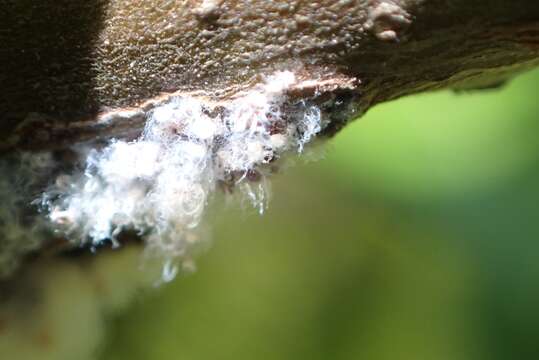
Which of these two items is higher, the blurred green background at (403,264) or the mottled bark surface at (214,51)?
the mottled bark surface at (214,51)

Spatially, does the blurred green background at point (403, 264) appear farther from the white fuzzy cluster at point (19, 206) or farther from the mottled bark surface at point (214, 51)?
the mottled bark surface at point (214, 51)

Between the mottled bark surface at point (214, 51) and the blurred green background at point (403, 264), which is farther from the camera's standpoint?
the blurred green background at point (403, 264)

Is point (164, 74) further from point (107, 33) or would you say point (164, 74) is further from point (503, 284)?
point (503, 284)

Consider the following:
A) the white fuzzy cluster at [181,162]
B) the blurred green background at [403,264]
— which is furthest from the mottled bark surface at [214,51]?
the blurred green background at [403,264]

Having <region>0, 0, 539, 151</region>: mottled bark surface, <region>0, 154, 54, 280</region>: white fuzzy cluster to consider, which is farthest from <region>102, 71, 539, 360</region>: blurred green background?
<region>0, 0, 539, 151</region>: mottled bark surface

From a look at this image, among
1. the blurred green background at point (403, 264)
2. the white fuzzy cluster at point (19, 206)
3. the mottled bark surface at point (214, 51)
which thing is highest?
the mottled bark surface at point (214, 51)

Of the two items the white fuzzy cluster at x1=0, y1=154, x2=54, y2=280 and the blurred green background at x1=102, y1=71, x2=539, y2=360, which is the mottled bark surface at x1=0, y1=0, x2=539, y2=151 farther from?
the blurred green background at x1=102, y1=71, x2=539, y2=360

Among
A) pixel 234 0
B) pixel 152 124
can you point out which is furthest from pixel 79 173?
pixel 234 0
